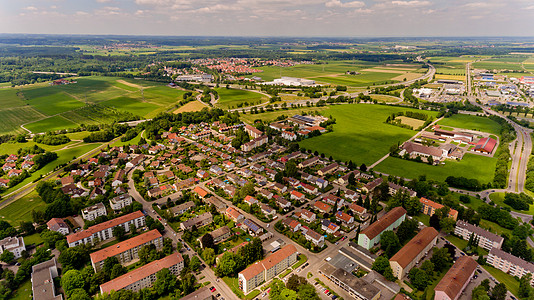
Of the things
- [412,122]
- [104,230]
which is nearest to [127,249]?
[104,230]

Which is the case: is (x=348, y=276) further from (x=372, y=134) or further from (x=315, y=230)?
(x=372, y=134)

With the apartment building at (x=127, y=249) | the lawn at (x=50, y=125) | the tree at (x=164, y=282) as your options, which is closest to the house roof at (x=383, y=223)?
the tree at (x=164, y=282)

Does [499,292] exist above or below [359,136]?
below

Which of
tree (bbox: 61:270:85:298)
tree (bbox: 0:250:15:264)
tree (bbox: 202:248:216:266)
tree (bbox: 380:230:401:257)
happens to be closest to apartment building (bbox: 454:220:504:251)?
tree (bbox: 380:230:401:257)

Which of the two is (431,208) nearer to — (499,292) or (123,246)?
(499,292)

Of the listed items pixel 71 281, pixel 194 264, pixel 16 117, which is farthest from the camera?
pixel 16 117

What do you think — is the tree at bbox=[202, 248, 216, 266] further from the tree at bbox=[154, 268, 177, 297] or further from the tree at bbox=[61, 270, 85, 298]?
the tree at bbox=[61, 270, 85, 298]

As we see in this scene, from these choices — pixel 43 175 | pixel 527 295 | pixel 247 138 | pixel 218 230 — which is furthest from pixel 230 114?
pixel 527 295
